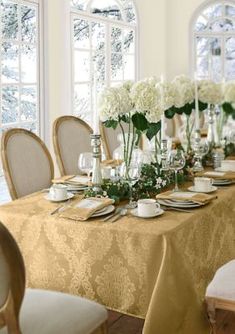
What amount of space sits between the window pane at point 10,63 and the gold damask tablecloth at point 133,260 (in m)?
2.58

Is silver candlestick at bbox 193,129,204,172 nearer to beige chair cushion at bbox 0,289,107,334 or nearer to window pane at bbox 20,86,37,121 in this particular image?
beige chair cushion at bbox 0,289,107,334

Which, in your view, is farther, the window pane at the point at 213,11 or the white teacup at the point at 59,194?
the window pane at the point at 213,11

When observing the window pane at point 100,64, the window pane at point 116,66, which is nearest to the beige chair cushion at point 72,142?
the window pane at point 100,64

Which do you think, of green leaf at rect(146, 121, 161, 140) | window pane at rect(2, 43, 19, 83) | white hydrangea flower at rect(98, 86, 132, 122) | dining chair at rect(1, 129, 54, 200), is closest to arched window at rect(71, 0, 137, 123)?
window pane at rect(2, 43, 19, 83)

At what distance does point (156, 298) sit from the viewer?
1.82 m

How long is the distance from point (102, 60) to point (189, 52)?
2017mm

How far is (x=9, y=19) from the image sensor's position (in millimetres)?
4559

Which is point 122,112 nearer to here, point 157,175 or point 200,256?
point 157,175

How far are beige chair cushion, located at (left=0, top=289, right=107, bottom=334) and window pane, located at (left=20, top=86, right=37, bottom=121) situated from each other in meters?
3.14

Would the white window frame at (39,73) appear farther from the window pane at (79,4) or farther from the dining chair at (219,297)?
the dining chair at (219,297)

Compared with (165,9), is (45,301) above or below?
below

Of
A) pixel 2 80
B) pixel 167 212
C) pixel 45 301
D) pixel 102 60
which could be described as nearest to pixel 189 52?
pixel 102 60

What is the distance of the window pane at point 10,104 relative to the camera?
14.9 ft

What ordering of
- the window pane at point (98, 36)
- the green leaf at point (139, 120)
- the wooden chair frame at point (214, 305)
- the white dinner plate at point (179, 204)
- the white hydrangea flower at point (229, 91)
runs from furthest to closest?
the window pane at point (98, 36)
the white hydrangea flower at point (229, 91)
the green leaf at point (139, 120)
the white dinner plate at point (179, 204)
the wooden chair frame at point (214, 305)
